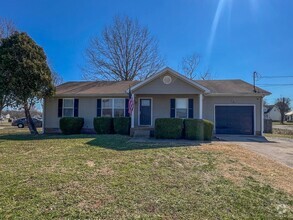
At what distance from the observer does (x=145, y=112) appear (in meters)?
15.5

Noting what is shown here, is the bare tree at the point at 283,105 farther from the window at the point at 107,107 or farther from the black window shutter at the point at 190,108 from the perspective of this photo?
the window at the point at 107,107

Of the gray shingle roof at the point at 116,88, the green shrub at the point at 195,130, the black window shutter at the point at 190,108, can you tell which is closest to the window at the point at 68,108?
the gray shingle roof at the point at 116,88

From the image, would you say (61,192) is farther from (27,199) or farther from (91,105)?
(91,105)

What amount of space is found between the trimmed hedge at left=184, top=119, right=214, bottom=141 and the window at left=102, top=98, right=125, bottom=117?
563 centimetres

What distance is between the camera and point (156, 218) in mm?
3486

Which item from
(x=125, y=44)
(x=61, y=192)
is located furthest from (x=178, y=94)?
(x=125, y=44)

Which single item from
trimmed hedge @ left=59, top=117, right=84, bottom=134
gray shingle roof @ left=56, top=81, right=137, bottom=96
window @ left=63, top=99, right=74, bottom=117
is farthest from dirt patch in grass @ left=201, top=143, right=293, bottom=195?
window @ left=63, top=99, right=74, bottom=117

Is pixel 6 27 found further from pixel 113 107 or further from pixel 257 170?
pixel 257 170

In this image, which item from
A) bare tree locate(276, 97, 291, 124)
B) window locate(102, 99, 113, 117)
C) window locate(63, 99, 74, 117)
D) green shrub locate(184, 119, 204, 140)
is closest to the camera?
green shrub locate(184, 119, 204, 140)

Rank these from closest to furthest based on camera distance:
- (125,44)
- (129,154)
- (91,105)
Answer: (129,154) < (91,105) < (125,44)

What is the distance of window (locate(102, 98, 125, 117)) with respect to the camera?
52.6 feet

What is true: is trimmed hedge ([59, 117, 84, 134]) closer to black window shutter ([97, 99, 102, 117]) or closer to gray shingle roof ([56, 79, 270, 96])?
black window shutter ([97, 99, 102, 117])

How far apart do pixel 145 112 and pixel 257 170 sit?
989 cm

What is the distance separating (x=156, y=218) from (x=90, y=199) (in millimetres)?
1307
